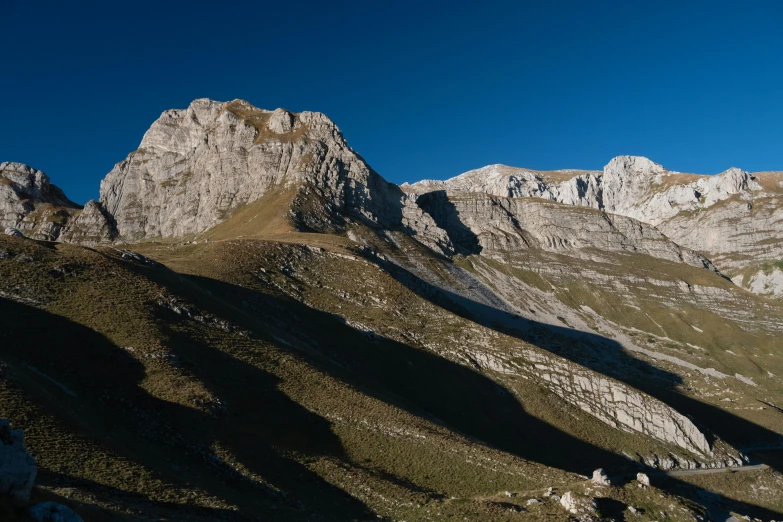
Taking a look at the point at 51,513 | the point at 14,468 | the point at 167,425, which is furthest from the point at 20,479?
the point at 167,425

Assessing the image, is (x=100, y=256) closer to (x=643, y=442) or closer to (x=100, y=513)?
(x=100, y=513)

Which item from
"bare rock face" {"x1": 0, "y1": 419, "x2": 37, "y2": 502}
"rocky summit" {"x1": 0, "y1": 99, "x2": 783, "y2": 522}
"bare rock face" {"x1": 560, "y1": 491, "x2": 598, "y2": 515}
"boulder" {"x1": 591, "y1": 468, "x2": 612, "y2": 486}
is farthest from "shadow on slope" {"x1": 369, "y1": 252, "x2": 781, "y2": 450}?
"bare rock face" {"x1": 0, "y1": 419, "x2": 37, "y2": 502}

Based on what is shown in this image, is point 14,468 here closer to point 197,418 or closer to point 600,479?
point 197,418

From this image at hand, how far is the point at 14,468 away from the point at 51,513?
257cm

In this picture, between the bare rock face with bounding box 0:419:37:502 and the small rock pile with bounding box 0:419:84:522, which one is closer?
the small rock pile with bounding box 0:419:84:522

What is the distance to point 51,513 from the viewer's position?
677 inches

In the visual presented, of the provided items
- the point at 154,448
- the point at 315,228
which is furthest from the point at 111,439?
the point at 315,228

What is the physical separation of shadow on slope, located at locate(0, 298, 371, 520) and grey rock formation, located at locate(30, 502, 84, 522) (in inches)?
380

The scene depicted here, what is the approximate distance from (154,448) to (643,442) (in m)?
88.0

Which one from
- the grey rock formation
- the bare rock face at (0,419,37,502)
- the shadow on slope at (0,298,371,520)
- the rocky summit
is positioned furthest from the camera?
the shadow on slope at (0,298,371,520)

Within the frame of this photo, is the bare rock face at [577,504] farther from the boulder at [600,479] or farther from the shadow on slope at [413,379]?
the shadow on slope at [413,379]

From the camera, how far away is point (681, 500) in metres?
43.7

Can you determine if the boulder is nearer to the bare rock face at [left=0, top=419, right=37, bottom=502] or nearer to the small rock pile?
the small rock pile

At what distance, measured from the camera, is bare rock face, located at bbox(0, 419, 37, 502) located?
700 inches
